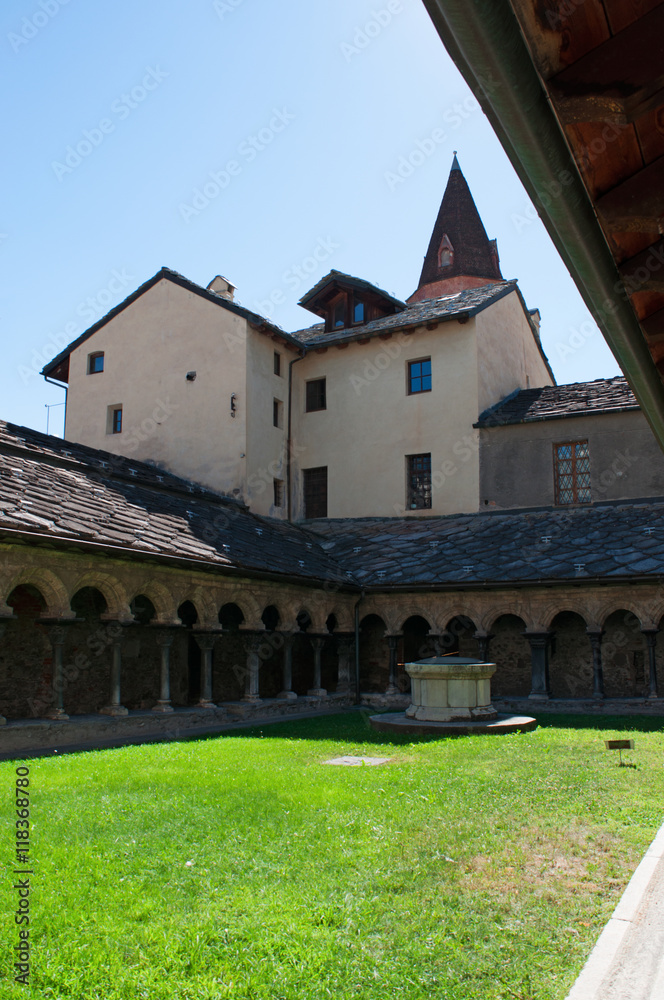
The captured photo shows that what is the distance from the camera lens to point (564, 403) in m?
20.3

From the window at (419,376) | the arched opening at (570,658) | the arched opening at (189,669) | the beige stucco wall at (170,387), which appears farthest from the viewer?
the window at (419,376)

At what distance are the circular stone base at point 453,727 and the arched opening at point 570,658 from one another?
16.4ft

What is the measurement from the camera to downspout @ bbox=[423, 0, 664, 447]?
1.59m

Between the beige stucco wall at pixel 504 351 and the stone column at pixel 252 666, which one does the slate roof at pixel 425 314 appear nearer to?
the beige stucco wall at pixel 504 351

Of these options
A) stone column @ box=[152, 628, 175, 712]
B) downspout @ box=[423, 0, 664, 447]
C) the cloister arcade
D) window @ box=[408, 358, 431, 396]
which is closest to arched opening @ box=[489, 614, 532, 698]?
the cloister arcade

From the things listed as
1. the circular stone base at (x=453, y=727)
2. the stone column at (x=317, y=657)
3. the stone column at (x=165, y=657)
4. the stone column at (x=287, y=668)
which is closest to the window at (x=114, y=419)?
the stone column at (x=317, y=657)

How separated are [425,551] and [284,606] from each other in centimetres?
410

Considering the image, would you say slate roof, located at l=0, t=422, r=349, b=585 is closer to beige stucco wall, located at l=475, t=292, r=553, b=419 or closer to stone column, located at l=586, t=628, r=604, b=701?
stone column, located at l=586, t=628, r=604, b=701

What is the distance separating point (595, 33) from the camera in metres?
1.71

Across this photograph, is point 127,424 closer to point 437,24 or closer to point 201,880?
point 201,880

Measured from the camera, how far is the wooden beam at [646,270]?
2.44m

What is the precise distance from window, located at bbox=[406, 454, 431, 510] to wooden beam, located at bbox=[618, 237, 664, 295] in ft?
61.7

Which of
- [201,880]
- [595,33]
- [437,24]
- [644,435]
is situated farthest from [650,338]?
[644,435]

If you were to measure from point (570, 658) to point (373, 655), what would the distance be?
4.60 meters
